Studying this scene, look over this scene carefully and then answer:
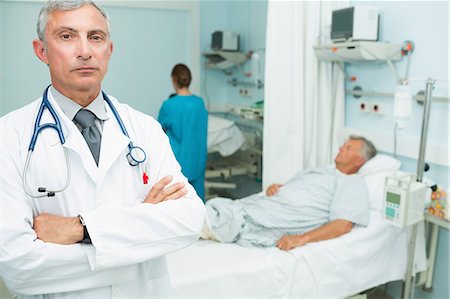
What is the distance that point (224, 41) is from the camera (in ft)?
13.1

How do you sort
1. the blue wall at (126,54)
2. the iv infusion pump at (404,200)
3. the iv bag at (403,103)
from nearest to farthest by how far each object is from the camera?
the blue wall at (126,54) < the iv infusion pump at (404,200) < the iv bag at (403,103)

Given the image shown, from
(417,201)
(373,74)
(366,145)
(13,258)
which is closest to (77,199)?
(13,258)

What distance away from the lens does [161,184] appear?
3.70 feet

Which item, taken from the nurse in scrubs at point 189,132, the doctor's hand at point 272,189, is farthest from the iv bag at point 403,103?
the nurse in scrubs at point 189,132

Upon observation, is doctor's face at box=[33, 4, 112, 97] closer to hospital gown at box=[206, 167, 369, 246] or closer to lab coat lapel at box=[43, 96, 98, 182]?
lab coat lapel at box=[43, 96, 98, 182]

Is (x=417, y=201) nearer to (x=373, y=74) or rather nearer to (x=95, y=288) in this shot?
(x=373, y=74)

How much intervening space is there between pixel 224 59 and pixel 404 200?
8.67 ft

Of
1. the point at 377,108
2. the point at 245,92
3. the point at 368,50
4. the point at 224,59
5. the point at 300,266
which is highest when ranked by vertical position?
the point at 224,59

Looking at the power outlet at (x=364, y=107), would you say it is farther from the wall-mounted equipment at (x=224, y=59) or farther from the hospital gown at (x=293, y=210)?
the wall-mounted equipment at (x=224, y=59)

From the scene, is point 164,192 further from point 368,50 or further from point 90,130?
point 368,50

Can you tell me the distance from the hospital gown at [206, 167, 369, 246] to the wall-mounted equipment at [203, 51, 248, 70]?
81.5 inches

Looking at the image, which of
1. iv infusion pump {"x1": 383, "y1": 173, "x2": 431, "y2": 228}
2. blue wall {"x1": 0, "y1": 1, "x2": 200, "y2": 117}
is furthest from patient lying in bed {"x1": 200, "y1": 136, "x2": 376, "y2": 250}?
blue wall {"x1": 0, "y1": 1, "x2": 200, "y2": 117}

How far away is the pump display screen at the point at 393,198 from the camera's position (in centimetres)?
186

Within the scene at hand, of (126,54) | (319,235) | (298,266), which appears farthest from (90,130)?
(319,235)
